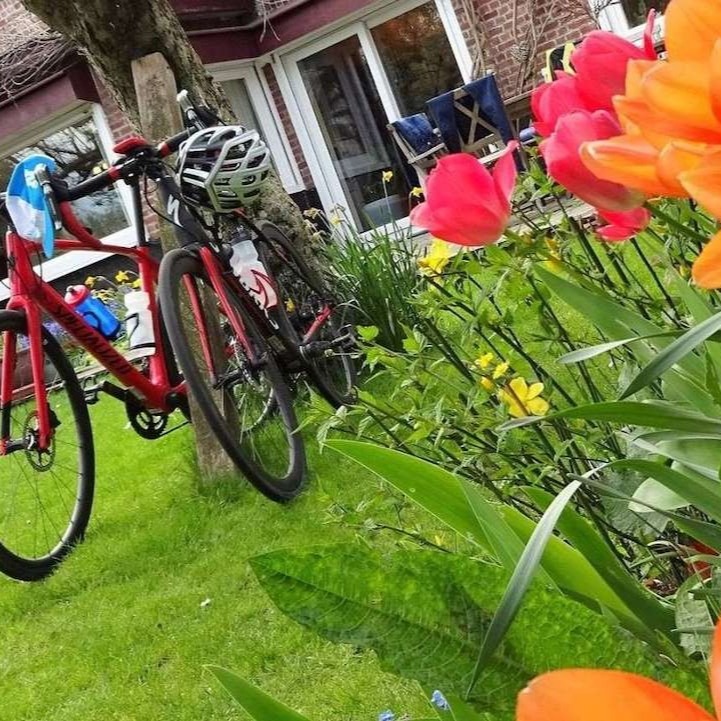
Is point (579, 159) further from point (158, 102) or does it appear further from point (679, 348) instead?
point (158, 102)

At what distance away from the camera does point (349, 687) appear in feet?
6.57

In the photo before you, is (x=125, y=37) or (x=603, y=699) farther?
(x=125, y=37)

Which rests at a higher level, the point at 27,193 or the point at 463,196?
the point at 27,193

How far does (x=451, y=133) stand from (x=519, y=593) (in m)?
7.95

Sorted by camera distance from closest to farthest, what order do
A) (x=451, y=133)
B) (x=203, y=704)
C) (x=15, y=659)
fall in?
(x=203, y=704)
(x=15, y=659)
(x=451, y=133)

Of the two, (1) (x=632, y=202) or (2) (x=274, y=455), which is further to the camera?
(2) (x=274, y=455)

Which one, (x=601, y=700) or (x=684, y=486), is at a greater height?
(x=601, y=700)

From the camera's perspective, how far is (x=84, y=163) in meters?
10.1

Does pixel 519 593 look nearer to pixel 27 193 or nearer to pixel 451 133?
pixel 27 193

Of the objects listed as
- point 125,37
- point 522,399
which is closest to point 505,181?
point 522,399

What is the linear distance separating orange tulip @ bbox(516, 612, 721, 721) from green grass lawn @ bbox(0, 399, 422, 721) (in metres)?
1.47

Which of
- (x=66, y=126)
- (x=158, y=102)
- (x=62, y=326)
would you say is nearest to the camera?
(x=62, y=326)

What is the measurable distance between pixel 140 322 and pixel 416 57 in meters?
7.01

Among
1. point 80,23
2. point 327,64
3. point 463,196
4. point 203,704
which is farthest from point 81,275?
point 463,196
